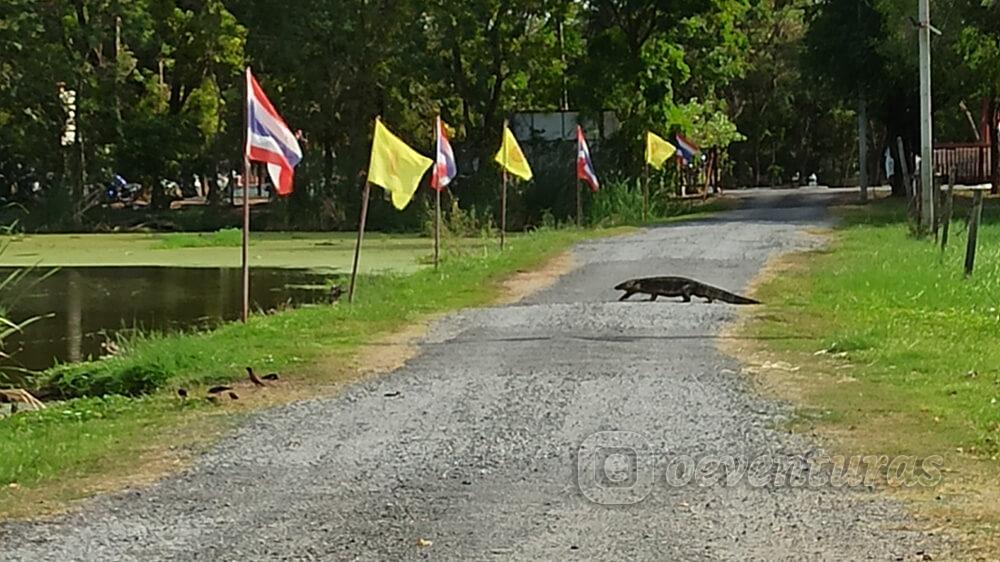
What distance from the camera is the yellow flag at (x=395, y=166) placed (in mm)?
19562

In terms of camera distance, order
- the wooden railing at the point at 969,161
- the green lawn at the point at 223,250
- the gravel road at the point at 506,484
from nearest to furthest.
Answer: the gravel road at the point at 506,484 < the green lawn at the point at 223,250 < the wooden railing at the point at 969,161

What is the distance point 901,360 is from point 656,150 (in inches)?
959

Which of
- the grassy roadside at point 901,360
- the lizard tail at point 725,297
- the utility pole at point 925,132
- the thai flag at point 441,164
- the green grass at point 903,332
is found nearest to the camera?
the grassy roadside at point 901,360

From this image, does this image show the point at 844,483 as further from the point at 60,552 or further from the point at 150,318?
the point at 150,318

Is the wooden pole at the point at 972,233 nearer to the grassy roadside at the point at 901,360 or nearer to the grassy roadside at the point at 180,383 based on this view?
the grassy roadside at the point at 901,360

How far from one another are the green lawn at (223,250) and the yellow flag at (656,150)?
14.2ft

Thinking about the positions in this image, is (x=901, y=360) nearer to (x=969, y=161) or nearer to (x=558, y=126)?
(x=558, y=126)

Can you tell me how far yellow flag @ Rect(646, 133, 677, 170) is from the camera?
119 ft

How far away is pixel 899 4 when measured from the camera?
115ft

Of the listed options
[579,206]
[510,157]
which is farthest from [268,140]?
[579,206]

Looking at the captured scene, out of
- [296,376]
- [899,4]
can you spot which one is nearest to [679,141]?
[899,4]

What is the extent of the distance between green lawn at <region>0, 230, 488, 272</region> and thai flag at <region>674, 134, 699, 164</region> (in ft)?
→ 25.7

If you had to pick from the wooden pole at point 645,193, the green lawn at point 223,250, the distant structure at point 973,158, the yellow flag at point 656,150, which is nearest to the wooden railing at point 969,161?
the distant structure at point 973,158

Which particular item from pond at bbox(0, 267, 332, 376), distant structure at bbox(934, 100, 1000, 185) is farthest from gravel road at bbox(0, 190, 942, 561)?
distant structure at bbox(934, 100, 1000, 185)
